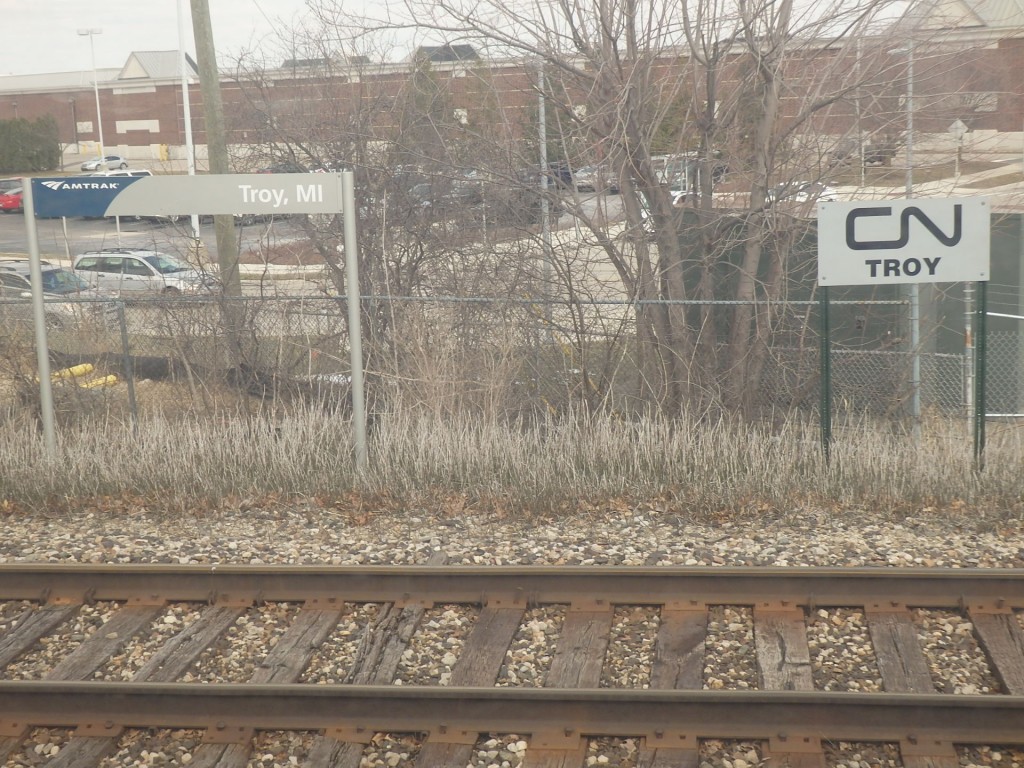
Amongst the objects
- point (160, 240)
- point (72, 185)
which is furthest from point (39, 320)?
point (160, 240)

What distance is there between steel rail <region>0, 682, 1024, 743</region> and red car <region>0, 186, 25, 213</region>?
4494 cm

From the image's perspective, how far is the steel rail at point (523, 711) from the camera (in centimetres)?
439

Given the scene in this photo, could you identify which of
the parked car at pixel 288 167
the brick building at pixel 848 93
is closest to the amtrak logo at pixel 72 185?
the brick building at pixel 848 93

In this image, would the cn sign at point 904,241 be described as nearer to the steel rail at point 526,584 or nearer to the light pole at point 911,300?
the light pole at point 911,300

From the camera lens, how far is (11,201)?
148 ft

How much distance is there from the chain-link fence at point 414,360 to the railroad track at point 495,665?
3.46 meters

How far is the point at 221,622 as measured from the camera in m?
5.69

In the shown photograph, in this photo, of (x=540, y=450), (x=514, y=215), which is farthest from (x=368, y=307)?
(x=540, y=450)

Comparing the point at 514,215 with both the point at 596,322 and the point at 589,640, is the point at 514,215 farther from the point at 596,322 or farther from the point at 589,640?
the point at 589,640

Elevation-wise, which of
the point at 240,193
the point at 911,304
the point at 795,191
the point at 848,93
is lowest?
the point at 911,304

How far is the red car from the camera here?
44.6 meters

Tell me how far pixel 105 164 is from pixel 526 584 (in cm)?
4992

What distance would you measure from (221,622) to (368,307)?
578 centimetres

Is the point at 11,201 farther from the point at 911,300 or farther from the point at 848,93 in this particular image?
the point at 911,300
